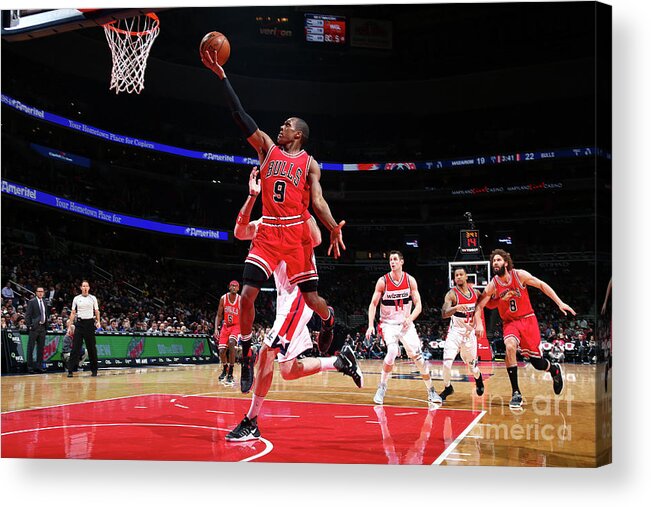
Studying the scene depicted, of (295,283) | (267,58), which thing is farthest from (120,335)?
(267,58)

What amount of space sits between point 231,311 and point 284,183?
140 cm

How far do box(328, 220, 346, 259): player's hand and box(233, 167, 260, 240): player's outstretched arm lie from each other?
0.79 m

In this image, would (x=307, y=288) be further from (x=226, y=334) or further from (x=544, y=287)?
(x=544, y=287)

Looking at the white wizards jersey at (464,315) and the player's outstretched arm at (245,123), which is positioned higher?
the player's outstretched arm at (245,123)

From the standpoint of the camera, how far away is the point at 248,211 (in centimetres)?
681

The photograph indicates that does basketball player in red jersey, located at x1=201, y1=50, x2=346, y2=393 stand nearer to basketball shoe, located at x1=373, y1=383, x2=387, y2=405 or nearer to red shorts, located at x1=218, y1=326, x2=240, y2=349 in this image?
red shorts, located at x1=218, y1=326, x2=240, y2=349

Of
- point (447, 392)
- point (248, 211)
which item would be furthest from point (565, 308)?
point (248, 211)

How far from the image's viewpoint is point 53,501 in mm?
6098

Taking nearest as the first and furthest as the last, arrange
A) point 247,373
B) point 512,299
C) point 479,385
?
point 247,373 → point 512,299 → point 479,385

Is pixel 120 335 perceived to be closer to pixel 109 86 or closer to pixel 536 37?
pixel 109 86

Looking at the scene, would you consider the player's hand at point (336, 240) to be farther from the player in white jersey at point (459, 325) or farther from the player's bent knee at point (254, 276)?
the player in white jersey at point (459, 325)

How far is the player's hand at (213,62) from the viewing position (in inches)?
269

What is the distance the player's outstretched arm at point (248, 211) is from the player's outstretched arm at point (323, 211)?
0.52 m

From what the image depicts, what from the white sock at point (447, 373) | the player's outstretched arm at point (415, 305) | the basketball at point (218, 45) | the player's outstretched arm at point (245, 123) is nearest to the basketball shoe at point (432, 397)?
the white sock at point (447, 373)
